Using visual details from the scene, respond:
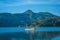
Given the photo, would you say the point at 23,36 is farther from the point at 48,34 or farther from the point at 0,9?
the point at 0,9

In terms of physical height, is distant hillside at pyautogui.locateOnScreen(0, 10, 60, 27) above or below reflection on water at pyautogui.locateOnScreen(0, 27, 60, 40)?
above

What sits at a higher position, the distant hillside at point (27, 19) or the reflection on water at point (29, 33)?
the distant hillside at point (27, 19)

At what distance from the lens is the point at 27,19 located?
1.76 m

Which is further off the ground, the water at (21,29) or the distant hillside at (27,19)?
the distant hillside at (27,19)

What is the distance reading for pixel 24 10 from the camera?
1.76m

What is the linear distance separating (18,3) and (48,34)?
56cm

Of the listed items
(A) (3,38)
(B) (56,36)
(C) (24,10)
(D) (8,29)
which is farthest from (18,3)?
(B) (56,36)

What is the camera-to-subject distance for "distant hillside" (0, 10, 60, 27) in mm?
1743

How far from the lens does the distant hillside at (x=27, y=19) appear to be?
1.74 metres

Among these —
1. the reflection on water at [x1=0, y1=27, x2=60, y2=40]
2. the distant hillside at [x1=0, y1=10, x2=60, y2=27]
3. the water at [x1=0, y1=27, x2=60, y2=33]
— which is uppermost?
the distant hillside at [x1=0, y1=10, x2=60, y2=27]

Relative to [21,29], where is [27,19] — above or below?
above

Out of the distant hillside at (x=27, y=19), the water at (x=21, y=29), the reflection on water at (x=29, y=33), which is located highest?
the distant hillside at (x=27, y=19)

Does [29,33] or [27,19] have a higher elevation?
[27,19]

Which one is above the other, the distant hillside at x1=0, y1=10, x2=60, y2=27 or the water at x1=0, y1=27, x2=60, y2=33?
the distant hillside at x1=0, y1=10, x2=60, y2=27
